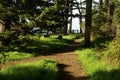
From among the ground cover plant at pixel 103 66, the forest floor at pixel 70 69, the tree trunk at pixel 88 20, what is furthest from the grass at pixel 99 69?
the tree trunk at pixel 88 20

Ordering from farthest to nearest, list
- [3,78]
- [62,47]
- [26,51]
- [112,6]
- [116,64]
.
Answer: [112,6] → [62,47] → [26,51] → [116,64] → [3,78]

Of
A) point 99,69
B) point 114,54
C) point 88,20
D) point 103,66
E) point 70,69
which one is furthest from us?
point 88,20

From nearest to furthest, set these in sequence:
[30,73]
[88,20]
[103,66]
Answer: [30,73], [103,66], [88,20]

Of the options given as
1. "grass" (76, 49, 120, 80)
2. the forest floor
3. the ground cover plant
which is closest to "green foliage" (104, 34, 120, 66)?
the ground cover plant

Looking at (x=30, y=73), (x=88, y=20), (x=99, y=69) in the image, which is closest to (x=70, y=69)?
(x=99, y=69)

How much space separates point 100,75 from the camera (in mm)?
A: 14219

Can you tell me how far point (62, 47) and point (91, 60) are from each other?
10739mm

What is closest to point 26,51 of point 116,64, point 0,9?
point 0,9

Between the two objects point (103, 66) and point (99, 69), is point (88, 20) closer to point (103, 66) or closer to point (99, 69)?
point (103, 66)

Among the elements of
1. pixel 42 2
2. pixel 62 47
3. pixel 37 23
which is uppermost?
pixel 42 2

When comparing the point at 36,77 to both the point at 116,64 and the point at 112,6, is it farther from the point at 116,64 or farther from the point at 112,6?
the point at 112,6

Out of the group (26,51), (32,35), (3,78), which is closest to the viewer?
(3,78)

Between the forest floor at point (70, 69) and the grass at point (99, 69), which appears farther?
the forest floor at point (70, 69)

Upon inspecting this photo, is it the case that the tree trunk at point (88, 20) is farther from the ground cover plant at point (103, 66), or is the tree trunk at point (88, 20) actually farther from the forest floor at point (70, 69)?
the ground cover plant at point (103, 66)
